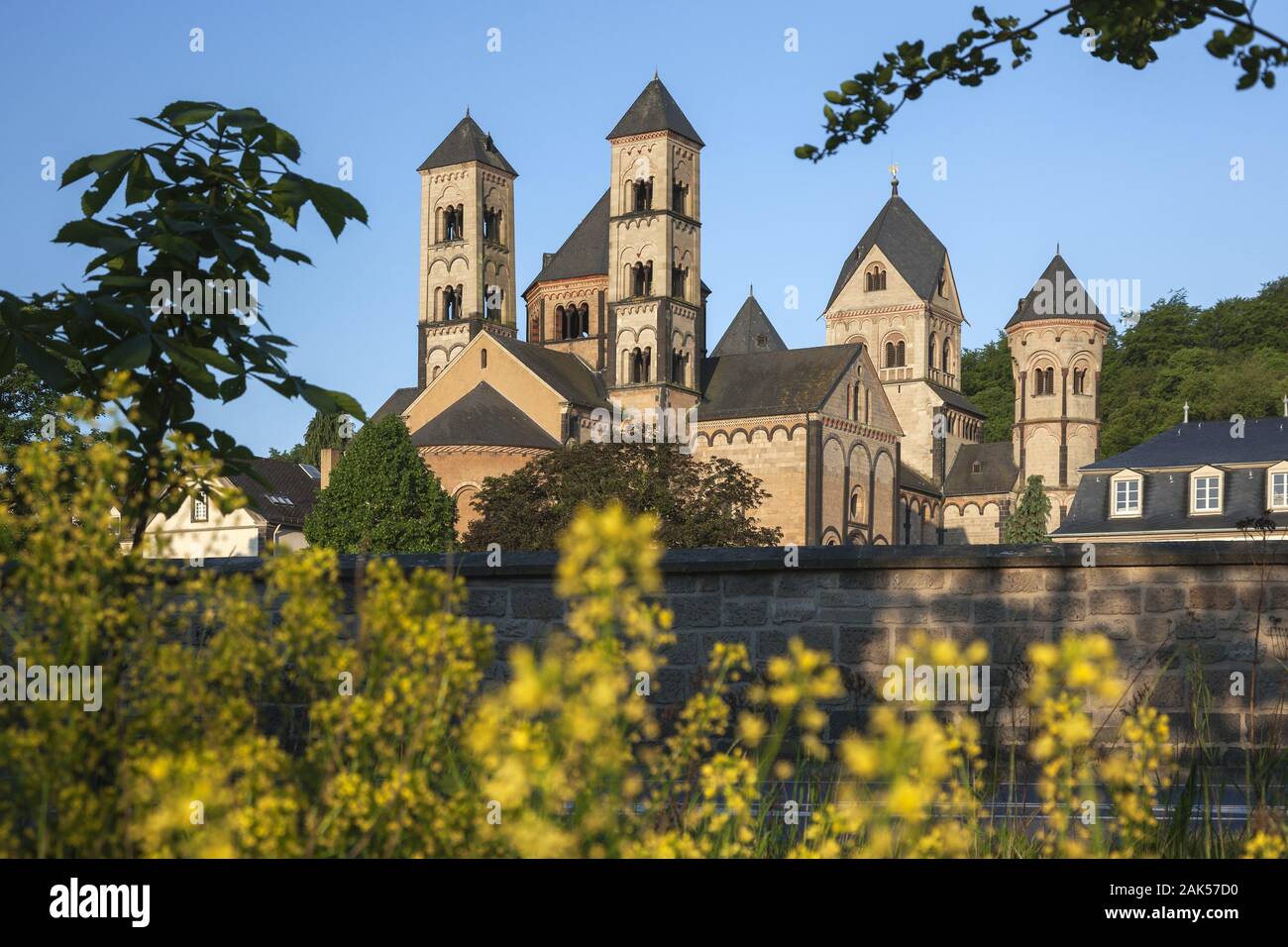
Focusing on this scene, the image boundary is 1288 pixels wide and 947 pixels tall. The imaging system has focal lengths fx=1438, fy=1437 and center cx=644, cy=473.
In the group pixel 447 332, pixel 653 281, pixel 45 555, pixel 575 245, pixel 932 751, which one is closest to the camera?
pixel 932 751

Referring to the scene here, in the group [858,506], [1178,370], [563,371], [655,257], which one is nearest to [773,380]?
[858,506]

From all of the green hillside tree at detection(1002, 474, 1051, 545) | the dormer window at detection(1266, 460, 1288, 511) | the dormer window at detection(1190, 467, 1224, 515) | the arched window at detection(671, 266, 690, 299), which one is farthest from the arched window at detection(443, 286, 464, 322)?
the dormer window at detection(1266, 460, 1288, 511)

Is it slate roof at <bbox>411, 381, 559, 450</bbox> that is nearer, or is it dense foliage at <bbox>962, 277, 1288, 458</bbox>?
slate roof at <bbox>411, 381, 559, 450</bbox>

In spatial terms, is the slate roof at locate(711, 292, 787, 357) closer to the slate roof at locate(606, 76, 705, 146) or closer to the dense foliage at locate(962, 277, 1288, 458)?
the dense foliage at locate(962, 277, 1288, 458)

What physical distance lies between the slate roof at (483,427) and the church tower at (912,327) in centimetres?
3243

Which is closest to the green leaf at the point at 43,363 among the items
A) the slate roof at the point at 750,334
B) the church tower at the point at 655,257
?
the church tower at the point at 655,257

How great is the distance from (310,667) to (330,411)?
1.58 metres

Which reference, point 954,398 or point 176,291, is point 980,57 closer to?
point 176,291

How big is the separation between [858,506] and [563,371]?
17387 millimetres

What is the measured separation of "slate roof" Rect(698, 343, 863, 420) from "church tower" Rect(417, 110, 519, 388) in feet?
40.3

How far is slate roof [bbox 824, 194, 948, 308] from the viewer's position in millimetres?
95438

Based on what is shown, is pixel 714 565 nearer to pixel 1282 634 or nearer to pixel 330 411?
pixel 1282 634

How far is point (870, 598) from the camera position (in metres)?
Answer: 9.38
